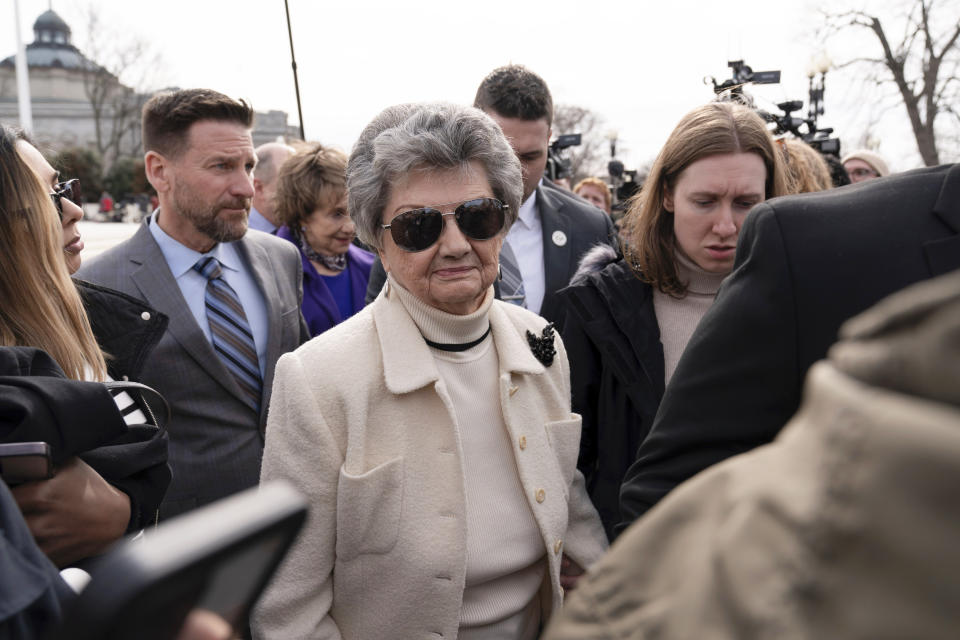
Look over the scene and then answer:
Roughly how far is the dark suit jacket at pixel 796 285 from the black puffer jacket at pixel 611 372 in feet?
3.79

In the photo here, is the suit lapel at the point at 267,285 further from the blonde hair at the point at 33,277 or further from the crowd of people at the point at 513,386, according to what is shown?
the blonde hair at the point at 33,277

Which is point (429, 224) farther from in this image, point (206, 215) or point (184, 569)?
point (184, 569)

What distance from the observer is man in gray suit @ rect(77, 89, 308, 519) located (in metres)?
3.37

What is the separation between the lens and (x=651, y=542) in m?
0.66

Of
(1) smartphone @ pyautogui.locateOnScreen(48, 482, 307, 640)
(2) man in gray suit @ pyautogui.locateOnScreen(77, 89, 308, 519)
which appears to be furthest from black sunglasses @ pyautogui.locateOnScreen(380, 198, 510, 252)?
(1) smartphone @ pyautogui.locateOnScreen(48, 482, 307, 640)

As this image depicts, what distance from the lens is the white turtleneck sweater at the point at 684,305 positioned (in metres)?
2.81

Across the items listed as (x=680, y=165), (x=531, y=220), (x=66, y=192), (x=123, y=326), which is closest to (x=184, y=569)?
(x=123, y=326)

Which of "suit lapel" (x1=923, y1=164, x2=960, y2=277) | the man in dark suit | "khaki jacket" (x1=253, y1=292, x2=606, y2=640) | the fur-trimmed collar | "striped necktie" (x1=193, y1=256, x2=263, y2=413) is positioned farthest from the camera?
the man in dark suit

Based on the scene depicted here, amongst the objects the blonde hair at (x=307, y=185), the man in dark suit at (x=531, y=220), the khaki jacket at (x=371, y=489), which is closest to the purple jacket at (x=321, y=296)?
the blonde hair at (x=307, y=185)

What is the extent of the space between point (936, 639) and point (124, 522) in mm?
1701

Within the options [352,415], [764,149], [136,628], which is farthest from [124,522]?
[764,149]

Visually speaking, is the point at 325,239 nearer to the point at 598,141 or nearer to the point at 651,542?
the point at 651,542

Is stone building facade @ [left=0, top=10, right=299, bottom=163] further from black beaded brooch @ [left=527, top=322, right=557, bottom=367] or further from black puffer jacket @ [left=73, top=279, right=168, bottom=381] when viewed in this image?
black beaded brooch @ [left=527, top=322, right=557, bottom=367]

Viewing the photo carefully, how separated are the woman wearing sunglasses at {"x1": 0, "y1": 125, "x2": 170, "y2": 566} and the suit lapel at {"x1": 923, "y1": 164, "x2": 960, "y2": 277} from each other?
1.67 m
